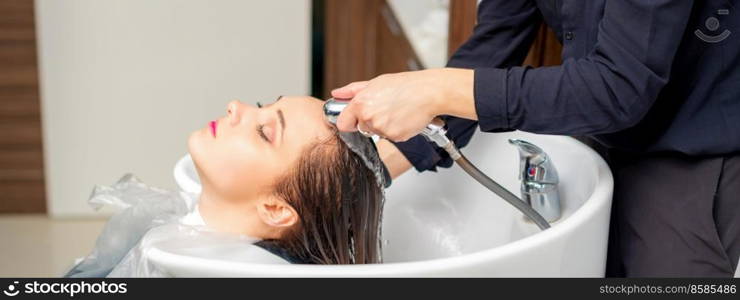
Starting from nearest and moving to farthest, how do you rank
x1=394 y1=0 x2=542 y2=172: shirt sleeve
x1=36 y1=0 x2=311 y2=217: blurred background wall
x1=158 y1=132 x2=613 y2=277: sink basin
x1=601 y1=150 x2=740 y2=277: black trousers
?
1. x1=158 y1=132 x2=613 y2=277: sink basin
2. x1=601 y1=150 x2=740 y2=277: black trousers
3. x1=394 y1=0 x2=542 y2=172: shirt sleeve
4. x1=36 y1=0 x2=311 y2=217: blurred background wall

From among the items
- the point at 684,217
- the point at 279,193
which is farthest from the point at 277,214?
the point at 684,217

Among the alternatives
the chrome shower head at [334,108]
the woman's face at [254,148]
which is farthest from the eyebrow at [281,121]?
the chrome shower head at [334,108]

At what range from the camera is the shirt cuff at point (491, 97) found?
1136mm

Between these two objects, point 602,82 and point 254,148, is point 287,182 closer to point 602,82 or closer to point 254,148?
point 254,148

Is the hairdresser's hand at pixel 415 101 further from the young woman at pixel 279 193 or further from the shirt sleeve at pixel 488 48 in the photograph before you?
the shirt sleeve at pixel 488 48

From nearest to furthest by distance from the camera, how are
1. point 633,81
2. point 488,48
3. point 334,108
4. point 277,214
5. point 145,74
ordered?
1. point 633,81
2. point 334,108
3. point 277,214
4. point 488,48
5. point 145,74

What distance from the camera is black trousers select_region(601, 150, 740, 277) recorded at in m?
1.27

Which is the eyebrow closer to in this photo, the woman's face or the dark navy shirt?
the woman's face

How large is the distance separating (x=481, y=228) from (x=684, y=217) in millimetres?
356

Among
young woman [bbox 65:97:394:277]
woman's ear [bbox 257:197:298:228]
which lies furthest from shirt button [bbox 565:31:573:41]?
woman's ear [bbox 257:197:298:228]

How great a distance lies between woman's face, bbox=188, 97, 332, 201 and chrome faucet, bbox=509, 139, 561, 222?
292mm

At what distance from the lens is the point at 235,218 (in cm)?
134

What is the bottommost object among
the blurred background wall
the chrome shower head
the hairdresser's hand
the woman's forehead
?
the blurred background wall

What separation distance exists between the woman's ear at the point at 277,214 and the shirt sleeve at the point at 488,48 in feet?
0.80
